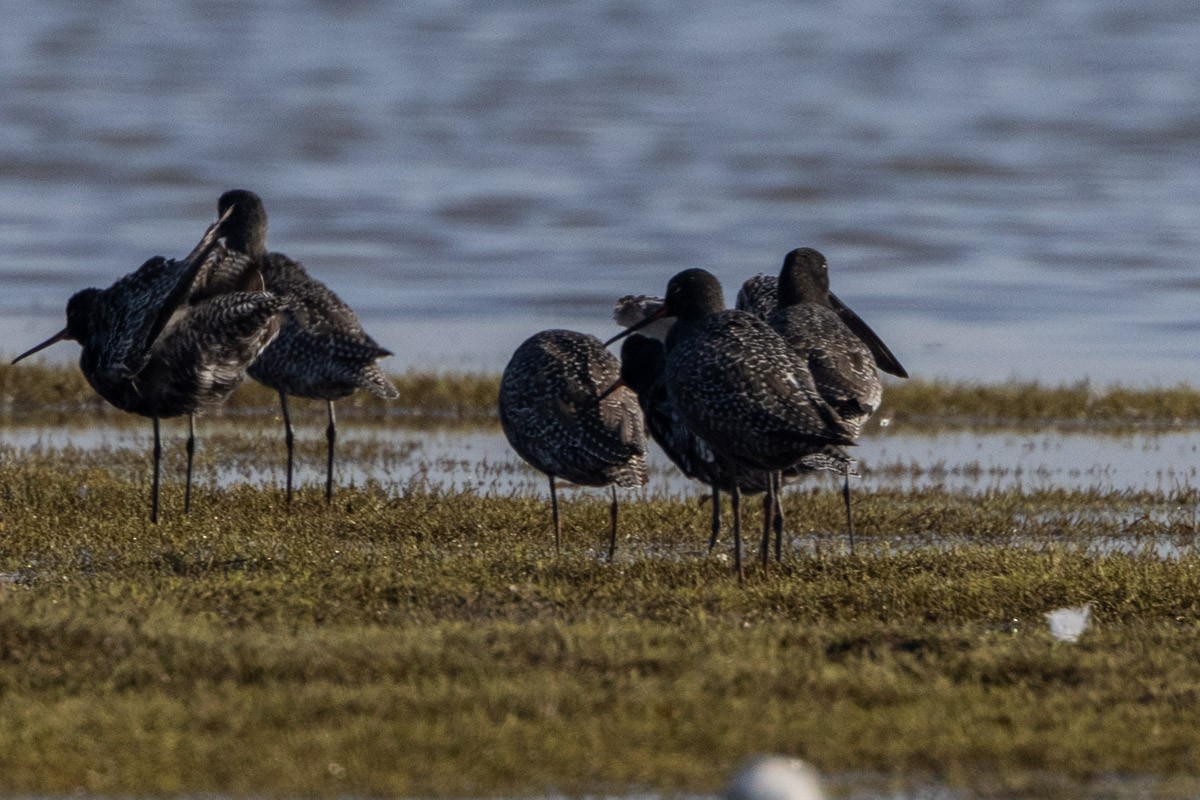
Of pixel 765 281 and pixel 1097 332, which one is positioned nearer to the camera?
pixel 765 281

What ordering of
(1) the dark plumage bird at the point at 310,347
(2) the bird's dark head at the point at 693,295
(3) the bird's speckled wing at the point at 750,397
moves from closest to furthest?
(3) the bird's speckled wing at the point at 750,397
(2) the bird's dark head at the point at 693,295
(1) the dark plumage bird at the point at 310,347

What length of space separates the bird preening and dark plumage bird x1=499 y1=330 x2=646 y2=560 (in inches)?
64.9

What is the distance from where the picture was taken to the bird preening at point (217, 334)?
12.5 metres

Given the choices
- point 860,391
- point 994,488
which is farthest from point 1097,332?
point 860,391

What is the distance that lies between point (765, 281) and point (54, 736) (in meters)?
8.24

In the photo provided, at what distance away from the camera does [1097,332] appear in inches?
1100

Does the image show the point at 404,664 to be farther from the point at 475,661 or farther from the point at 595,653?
the point at 595,653

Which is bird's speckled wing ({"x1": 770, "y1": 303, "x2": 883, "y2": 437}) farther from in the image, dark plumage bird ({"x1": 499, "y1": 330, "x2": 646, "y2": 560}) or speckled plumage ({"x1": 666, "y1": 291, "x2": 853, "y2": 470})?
dark plumage bird ({"x1": 499, "y1": 330, "x2": 646, "y2": 560})

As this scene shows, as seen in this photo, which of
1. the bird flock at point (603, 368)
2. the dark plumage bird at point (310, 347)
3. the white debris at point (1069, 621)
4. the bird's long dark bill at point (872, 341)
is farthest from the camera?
the dark plumage bird at point (310, 347)

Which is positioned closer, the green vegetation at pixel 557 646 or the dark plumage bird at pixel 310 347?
the green vegetation at pixel 557 646

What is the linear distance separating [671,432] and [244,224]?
422 cm

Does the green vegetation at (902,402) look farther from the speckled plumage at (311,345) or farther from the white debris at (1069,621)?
the white debris at (1069,621)

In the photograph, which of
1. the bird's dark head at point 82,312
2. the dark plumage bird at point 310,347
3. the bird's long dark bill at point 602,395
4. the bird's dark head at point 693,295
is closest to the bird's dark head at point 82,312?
the bird's dark head at point 82,312

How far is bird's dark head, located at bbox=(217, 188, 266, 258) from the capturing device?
14.4 metres
